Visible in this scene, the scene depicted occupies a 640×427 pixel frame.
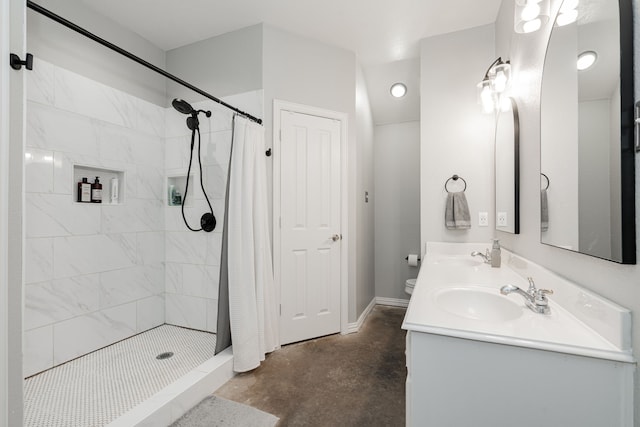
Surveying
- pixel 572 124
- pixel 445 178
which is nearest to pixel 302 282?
pixel 445 178

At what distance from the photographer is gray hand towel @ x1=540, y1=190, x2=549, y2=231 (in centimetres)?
124

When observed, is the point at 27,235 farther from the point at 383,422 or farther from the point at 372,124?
the point at 372,124

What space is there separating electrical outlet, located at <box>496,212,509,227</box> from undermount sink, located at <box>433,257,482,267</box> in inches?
11.8

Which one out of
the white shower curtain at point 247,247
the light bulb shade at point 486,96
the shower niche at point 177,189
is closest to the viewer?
the white shower curtain at point 247,247

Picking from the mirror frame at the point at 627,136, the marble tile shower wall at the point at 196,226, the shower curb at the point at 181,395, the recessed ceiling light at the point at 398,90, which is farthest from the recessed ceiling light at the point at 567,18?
the shower curb at the point at 181,395

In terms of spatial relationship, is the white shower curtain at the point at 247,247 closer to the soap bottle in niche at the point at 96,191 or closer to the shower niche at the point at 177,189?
the shower niche at the point at 177,189

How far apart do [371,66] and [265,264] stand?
2.32 meters

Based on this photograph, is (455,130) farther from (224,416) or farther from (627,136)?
(224,416)

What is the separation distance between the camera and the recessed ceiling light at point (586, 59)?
90 centimetres

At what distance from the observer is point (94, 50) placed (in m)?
2.12

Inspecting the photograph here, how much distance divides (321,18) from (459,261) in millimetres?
2152

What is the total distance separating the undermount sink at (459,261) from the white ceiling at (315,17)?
1886 millimetres

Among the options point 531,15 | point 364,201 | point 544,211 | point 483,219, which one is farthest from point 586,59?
point 364,201

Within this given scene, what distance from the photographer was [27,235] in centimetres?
174
